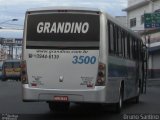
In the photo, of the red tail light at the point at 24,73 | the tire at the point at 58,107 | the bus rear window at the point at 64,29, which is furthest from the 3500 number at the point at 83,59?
the tire at the point at 58,107

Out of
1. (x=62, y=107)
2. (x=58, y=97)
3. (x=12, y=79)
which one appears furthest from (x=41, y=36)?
(x=12, y=79)

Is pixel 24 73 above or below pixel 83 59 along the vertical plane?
below

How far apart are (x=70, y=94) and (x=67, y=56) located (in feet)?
3.48

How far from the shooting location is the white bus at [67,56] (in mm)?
15227

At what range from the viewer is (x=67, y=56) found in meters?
15.4

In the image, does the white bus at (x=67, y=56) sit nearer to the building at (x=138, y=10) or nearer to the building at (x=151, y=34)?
the building at (x=151, y=34)

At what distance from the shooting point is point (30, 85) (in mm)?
15430

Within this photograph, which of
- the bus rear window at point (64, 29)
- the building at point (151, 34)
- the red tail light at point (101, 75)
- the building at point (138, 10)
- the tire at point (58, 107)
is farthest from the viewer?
the building at point (138, 10)

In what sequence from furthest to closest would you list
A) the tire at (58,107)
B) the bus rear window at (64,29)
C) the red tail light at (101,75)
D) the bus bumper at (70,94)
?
the tire at (58,107)
the bus rear window at (64,29)
the red tail light at (101,75)
the bus bumper at (70,94)

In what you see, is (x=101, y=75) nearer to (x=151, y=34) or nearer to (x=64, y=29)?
(x=64, y=29)

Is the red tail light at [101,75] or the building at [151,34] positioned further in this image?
the building at [151,34]

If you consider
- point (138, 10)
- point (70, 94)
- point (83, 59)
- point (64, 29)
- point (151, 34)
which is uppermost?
point (138, 10)

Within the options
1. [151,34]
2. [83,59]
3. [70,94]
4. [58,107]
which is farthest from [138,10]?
[70,94]

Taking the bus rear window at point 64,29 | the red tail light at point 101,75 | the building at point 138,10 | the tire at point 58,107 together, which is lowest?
the tire at point 58,107
